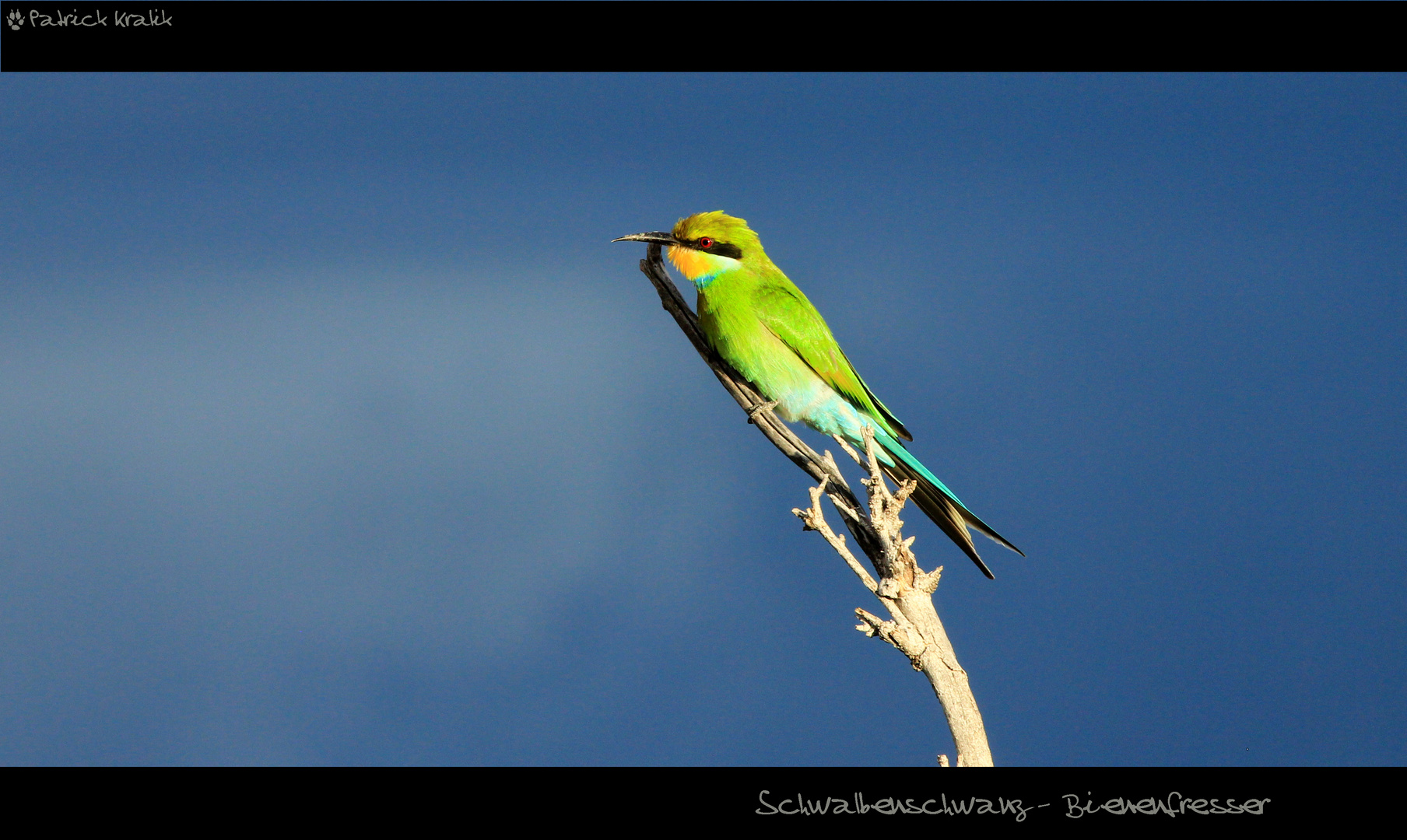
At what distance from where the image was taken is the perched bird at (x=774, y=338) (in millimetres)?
4141

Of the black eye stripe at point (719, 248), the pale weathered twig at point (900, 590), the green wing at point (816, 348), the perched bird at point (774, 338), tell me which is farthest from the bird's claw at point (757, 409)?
the black eye stripe at point (719, 248)

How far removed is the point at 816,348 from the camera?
4168mm

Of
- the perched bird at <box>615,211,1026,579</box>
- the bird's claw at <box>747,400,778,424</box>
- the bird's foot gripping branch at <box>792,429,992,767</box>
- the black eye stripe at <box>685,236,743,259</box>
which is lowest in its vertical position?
the bird's foot gripping branch at <box>792,429,992,767</box>

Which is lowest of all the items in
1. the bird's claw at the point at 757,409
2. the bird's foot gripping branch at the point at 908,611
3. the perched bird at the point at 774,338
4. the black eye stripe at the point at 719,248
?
the bird's foot gripping branch at the point at 908,611

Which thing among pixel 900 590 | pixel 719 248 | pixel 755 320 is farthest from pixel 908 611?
pixel 719 248

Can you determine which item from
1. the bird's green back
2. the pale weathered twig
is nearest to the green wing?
the bird's green back

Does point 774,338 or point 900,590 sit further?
point 774,338

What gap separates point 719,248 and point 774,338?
1.43 feet

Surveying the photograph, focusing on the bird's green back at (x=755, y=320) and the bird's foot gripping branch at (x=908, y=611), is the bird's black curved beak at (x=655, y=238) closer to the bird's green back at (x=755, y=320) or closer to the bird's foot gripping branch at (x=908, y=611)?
the bird's green back at (x=755, y=320)

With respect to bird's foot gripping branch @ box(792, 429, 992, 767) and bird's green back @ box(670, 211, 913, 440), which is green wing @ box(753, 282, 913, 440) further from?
bird's foot gripping branch @ box(792, 429, 992, 767)

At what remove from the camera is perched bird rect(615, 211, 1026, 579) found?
13.6 ft

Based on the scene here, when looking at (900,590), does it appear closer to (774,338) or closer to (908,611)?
(908,611)
